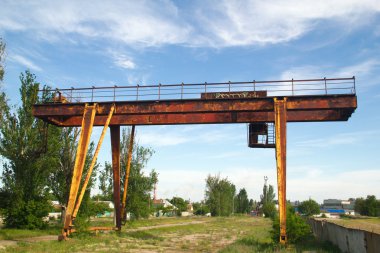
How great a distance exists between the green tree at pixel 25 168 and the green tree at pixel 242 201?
239 ft

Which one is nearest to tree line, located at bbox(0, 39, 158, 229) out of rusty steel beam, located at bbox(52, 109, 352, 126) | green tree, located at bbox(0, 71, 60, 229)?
green tree, located at bbox(0, 71, 60, 229)

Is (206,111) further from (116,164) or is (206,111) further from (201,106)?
(116,164)

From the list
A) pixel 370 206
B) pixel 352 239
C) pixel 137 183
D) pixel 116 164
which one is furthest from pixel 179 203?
pixel 352 239

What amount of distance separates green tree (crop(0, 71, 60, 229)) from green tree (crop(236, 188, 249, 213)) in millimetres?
72855

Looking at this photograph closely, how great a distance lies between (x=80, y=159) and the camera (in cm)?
1562

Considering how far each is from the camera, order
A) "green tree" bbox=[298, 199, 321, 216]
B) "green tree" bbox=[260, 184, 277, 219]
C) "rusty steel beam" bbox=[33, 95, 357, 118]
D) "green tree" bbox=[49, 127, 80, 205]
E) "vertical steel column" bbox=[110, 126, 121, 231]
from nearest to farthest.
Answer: "rusty steel beam" bbox=[33, 95, 357, 118] → "vertical steel column" bbox=[110, 126, 121, 231] → "green tree" bbox=[49, 127, 80, 205] → "green tree" bbox=[260, 184, 277, 219] → "green tree" bbox=[298, 199, 321, 216]

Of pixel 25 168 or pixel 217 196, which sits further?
pixel 217 196

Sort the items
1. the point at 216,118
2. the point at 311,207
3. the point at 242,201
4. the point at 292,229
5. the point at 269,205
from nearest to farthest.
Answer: the point at 292,229 → the point at 216,118 → the point at 269,205 → the point at 311,207 → the point at 242,201

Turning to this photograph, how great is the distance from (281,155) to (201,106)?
421cm

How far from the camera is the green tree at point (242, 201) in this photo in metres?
90.9

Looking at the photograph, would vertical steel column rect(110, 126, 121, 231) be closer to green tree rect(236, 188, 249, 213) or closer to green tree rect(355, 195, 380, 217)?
green tree rect(355, 195, 380, 217)

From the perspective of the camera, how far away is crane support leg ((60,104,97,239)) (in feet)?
48.0

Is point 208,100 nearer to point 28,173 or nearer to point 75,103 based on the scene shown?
point 75,103

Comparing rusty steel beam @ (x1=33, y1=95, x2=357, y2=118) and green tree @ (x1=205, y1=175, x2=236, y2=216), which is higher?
rusty steel beam @ (x1=33, y1=95, x2=357, y2=118)
